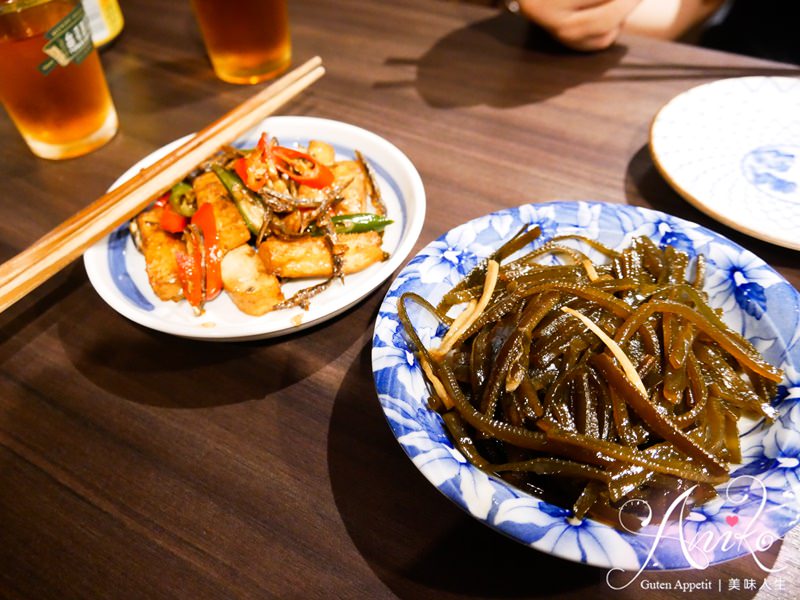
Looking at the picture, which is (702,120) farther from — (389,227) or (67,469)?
(67,469)

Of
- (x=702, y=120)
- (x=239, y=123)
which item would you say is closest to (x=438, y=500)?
(x=239, y=123)

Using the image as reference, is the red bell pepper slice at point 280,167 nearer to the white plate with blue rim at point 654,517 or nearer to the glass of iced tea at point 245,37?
the white plate with blue rim at point 654,517

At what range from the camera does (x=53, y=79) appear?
1.68 metres

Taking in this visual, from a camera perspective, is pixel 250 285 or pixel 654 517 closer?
pixel 654 517

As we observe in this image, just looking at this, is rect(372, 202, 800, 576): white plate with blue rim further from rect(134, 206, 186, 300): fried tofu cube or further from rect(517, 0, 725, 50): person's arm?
rect(517, 0, 725, 50): person's arm

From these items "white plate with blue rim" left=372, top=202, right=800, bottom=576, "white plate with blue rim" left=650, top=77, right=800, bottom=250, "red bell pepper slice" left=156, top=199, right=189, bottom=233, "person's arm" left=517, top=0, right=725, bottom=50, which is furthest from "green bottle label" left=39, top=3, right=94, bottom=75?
"white plate with blue rim" left=650, top=77, right=800, bottom=250

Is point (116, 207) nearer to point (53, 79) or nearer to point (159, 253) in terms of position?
point (159, 253)

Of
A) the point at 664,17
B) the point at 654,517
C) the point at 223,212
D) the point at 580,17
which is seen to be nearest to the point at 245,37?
the point at 223,212

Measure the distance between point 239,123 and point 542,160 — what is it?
919 millimetres

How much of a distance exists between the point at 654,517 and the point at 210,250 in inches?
42.3

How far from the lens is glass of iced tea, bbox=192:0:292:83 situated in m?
1.93

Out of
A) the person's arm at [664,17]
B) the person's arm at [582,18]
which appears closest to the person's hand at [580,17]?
the person's arm at [582,18]

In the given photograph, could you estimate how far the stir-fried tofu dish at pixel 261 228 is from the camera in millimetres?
1322

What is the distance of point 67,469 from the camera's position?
3.63 ft
